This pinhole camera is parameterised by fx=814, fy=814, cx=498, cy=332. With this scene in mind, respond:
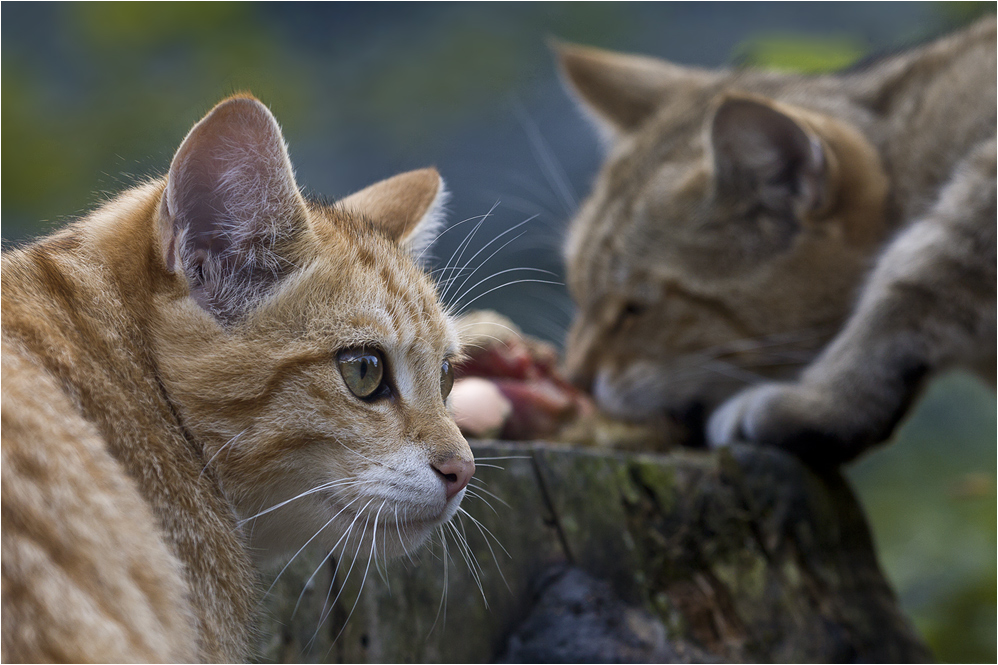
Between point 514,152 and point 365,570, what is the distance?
344cm

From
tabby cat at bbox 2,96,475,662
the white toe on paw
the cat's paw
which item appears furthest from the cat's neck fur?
the white toe on paw

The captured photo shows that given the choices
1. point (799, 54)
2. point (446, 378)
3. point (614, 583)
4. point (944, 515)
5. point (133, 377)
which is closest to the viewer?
point (133, 377)

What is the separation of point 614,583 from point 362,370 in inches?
26.4

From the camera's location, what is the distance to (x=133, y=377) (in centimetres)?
99

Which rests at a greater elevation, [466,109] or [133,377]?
[466,109]

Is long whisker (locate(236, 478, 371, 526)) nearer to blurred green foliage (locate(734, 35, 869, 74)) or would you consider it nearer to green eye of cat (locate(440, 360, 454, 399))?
green eye of cat (locate(440, 360, 454, 399))

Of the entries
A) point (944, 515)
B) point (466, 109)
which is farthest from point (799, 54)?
point (944, 515)

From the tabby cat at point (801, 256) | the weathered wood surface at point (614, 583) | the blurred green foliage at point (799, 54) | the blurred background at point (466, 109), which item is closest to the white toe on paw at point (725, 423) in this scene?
the tabby cat at point (801, 256)

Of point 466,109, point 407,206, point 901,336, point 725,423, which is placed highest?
point 466,109

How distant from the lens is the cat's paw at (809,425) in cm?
207

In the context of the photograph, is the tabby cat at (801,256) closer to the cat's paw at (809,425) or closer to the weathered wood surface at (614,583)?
the cat's paw at (809,425)

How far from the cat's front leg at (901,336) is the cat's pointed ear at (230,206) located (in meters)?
1.45

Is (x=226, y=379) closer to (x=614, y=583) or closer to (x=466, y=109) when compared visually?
(x=614, y=583)

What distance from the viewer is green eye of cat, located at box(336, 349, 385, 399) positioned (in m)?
1.07
